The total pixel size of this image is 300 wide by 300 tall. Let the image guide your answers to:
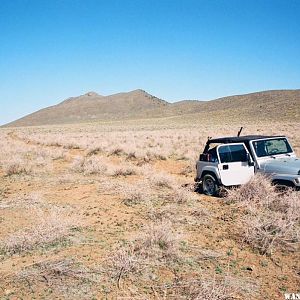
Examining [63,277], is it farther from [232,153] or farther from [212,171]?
[232,153]

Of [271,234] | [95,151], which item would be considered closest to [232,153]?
[271,234]

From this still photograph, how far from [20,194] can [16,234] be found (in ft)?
15.5

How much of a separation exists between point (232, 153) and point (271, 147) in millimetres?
1294

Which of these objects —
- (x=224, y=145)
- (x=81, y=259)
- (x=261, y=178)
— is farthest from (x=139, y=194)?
(x=81, y=259)

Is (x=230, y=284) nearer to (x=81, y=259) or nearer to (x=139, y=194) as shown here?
(x=81, y=259)

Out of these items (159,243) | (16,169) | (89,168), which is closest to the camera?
(159,243)

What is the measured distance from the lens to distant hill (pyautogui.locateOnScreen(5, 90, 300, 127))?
9269cm

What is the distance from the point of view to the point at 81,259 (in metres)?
6.31

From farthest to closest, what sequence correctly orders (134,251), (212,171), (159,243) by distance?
1. (212,171)
2. (159,243)
3. (134,251)

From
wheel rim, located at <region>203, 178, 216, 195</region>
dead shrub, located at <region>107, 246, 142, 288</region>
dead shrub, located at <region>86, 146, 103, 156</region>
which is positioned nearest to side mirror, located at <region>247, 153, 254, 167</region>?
wheel rim, located at <region>203, 178, 216, 195</region>

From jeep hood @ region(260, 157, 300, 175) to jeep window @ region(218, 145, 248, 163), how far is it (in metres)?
0.60

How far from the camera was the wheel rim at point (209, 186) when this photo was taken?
34.1 feet

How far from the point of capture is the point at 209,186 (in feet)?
34.6

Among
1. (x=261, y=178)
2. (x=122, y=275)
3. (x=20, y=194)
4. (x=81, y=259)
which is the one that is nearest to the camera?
(x=122, y=275)
